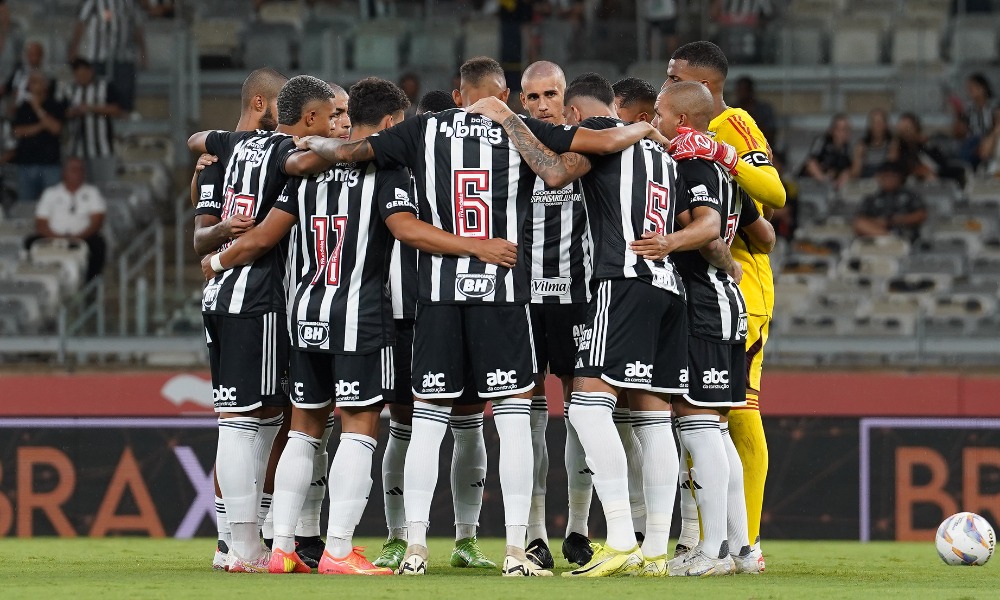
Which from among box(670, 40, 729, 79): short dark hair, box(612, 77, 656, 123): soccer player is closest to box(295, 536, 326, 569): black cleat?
box(612, 77, 656, 123): soccer player

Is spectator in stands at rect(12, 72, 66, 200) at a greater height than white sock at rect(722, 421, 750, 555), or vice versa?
spectator in stands at rect(12, 72, 66, 200)

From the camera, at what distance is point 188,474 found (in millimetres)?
10195

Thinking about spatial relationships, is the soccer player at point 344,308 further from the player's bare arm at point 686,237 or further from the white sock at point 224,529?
the player's bare arm at point 686,237

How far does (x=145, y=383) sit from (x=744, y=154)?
579 centimetres

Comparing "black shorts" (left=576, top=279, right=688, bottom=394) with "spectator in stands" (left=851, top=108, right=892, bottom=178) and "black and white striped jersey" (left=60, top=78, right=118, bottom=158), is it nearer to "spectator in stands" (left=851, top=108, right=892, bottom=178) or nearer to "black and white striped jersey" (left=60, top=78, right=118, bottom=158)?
"spectator in stands" (left=851, top=108, right=892, bottom=178)

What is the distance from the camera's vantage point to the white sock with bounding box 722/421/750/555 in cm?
644

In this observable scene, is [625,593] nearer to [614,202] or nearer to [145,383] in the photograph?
[614,202]

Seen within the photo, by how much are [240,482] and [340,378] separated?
0.66 meters

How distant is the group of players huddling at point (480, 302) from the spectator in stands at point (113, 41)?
26.8ft

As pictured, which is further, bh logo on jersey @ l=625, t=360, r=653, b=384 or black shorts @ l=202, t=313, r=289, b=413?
black shorts @ l=202, t=313, r=289, b=413

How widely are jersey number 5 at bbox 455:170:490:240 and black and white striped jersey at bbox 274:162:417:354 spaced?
0.69 feet

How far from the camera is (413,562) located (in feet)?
20.4

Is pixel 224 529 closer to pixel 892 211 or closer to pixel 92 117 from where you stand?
pixel 892 211

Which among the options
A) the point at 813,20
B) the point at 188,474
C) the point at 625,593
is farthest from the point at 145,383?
the point at 813,20
